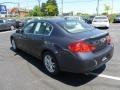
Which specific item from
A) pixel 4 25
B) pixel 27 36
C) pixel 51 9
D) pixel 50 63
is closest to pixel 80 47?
pixel 50 63

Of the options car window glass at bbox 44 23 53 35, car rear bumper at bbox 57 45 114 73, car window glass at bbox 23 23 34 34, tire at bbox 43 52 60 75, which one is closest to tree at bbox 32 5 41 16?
car window glass at bbox 23 23 34 34

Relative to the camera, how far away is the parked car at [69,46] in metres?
5.17

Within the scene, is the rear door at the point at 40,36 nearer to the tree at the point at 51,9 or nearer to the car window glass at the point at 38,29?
the car window glass at the point at 38,29

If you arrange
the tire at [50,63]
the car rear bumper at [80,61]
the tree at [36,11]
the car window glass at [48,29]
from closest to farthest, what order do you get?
the car rear bumper at [80,61]
the tire at [50,63]
the car window glass at [48,29]
the tree at [36,11]

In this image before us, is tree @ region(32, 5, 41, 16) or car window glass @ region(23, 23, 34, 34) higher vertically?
tree @ region(32, 5, 41, 16)

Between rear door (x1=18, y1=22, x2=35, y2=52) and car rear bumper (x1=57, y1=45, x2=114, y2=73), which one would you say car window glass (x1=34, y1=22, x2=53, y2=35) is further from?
car rear bumper (x1=57, y1=45, x2=114, y2=73)

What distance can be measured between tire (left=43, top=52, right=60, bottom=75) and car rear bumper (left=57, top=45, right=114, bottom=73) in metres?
0.30

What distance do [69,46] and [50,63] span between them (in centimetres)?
111

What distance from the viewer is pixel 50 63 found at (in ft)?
20.1

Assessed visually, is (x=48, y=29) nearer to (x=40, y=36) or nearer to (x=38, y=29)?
(x=40, y=36)

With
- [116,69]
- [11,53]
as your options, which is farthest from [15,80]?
[11,53]

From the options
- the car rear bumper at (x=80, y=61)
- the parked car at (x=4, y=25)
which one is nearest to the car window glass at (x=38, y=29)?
the car rear bumper at (x=80, y=61)

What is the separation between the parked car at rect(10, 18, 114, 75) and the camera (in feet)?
17.0

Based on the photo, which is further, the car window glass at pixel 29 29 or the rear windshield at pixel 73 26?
the car window glass at pixel 29 29
